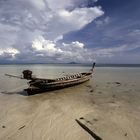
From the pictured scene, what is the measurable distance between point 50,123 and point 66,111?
2.25m

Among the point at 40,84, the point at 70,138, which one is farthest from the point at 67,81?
the point at 70,138

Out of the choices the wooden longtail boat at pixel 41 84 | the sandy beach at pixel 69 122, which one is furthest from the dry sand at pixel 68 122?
the wooden longtail boat at pixel 41 84

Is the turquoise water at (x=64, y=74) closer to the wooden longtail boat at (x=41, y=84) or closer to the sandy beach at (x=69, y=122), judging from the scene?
the wooden longtail boat at (x=41, y=84)

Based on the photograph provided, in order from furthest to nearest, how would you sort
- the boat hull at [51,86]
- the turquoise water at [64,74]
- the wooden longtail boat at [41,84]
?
the turquoise water at [64,74], the wooden longtail boat at [41,84], the boat hull at [51,86]

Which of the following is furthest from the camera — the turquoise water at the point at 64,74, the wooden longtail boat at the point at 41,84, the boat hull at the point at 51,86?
the turquoise water at the point at 64,74

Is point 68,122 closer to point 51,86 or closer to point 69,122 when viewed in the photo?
point 69,122

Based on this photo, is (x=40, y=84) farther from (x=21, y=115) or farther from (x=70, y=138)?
(x=70, y=138)

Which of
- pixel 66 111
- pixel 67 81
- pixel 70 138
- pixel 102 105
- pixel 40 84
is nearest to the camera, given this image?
pixel 70 138

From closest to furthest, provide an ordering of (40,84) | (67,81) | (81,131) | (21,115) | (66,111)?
(81,131) < (21,115) < (66,111) < (40,84) < (67,81)

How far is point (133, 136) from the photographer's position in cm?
682

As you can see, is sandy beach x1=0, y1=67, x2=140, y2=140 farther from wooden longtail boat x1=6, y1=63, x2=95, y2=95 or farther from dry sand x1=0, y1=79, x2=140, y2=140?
wooden longtail boat x1=6, y1=63, x2=95, y2=95

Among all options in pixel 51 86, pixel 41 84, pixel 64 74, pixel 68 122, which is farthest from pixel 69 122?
pixel 64 74

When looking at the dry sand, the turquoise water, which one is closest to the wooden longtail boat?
the turquoise water

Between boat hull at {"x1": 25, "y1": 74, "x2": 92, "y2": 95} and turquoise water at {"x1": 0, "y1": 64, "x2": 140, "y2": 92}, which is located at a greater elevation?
boat hull at {"x1": 25, "y1": 74, "x2": 92, "y2": 95}
